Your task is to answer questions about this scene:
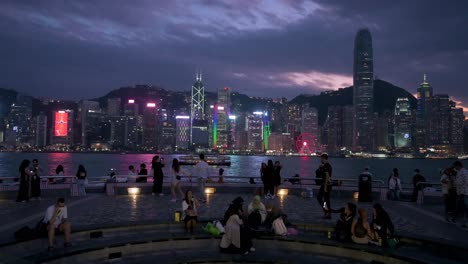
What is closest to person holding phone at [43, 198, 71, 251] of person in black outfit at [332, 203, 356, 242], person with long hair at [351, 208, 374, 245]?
person in black outfit at [332, 203, 356, 242]

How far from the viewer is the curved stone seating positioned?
8.85 meters

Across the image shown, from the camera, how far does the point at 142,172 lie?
22.1 m

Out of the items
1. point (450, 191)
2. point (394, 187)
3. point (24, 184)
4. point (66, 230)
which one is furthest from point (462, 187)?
point (24, 184)

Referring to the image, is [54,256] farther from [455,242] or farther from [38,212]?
[455,242]

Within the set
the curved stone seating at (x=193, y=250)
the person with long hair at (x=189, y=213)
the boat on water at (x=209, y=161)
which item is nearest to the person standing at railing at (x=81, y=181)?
the curved stone seating at (x=193, y=250)

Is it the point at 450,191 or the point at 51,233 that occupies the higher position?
the point at 450,191

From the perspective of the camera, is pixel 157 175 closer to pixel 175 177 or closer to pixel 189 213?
pixel 175 177

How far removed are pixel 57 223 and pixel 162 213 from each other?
4566 millimetres

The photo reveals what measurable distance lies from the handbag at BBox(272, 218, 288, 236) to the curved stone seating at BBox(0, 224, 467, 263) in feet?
1.08

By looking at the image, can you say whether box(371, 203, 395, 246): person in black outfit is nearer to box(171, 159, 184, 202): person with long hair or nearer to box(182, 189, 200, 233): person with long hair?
box(182, 189, 200, 233): person with long hair

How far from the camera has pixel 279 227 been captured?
10625mm

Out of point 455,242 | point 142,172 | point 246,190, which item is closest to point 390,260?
point 455,242

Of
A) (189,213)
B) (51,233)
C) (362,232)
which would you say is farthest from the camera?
(189,213)

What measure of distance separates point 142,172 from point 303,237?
13.6 metres
